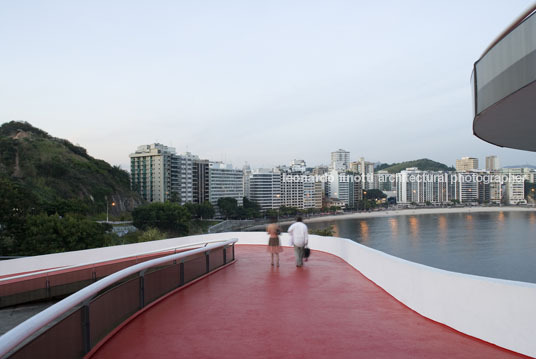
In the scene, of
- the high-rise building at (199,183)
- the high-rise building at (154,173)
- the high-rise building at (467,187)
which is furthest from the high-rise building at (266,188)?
the high-rise building at (467,187)

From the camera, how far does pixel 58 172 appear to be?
71750mm

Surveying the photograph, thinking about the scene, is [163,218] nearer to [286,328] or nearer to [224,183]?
[286,328]

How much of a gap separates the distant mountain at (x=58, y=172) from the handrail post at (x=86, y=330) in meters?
54.5

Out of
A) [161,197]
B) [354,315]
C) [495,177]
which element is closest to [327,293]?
[354,315]

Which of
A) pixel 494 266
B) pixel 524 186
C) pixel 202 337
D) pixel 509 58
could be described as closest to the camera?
pixel 202 337

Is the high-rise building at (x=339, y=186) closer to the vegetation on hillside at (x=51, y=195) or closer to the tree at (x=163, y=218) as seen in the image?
the vegetation on hillside at (x=51, y=195)

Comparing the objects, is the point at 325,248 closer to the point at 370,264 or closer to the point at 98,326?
the point at 370,264

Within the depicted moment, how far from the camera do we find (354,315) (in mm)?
4898

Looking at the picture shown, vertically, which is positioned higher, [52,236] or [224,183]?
[224,183]

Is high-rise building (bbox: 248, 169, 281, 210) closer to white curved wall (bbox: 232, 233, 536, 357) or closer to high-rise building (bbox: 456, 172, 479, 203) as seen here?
high-rise building (bbox: 456, 172, 479, 203)

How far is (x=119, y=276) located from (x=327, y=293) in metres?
3.44

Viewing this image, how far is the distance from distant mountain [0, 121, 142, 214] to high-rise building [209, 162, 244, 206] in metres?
37.0

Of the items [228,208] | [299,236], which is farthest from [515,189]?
[299,236]

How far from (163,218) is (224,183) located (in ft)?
221
